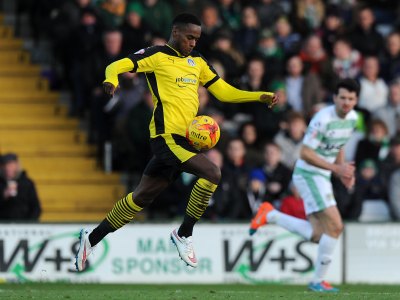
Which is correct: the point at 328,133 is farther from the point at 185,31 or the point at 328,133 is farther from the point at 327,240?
the point at 185,31

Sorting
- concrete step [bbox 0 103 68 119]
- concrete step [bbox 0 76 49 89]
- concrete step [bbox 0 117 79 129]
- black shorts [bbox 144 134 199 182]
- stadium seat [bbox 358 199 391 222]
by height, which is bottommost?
stadium seat [bbox 358 199 391 222]

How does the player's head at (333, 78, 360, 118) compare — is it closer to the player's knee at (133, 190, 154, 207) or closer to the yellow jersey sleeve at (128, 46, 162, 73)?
the yellow jersey sleeve at (128, 46, 162, 73)

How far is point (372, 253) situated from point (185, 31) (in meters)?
5.78

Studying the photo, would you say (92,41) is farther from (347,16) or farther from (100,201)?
(347,16)

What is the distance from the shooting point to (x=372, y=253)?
56.6ft

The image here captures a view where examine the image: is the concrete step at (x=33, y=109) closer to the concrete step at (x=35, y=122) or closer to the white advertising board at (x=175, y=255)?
the concrete step at (x=35, y=122)

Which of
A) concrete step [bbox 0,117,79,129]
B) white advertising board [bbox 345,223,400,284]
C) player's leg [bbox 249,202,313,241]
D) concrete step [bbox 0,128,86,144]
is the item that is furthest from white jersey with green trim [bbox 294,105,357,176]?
concrete step [bbox 0,117,79,129]

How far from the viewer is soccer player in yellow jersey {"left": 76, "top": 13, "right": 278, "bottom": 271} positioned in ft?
41.8

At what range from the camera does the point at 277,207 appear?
17578 mm

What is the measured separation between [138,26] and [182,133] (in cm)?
723

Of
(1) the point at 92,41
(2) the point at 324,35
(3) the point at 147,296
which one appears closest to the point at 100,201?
(1) the point at 92,41

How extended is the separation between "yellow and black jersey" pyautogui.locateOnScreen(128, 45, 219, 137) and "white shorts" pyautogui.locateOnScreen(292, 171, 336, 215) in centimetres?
247

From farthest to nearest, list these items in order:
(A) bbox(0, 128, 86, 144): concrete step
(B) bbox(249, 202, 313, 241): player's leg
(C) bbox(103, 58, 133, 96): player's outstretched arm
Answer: (A) bbox(0, 128, 86, 144): concrete step
(B) bbox(249, 202, 313, 241): player's leg
(C) bbox(103, 58, 133, 96): player's outstretched arm

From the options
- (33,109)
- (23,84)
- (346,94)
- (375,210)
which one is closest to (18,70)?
(23,84)
